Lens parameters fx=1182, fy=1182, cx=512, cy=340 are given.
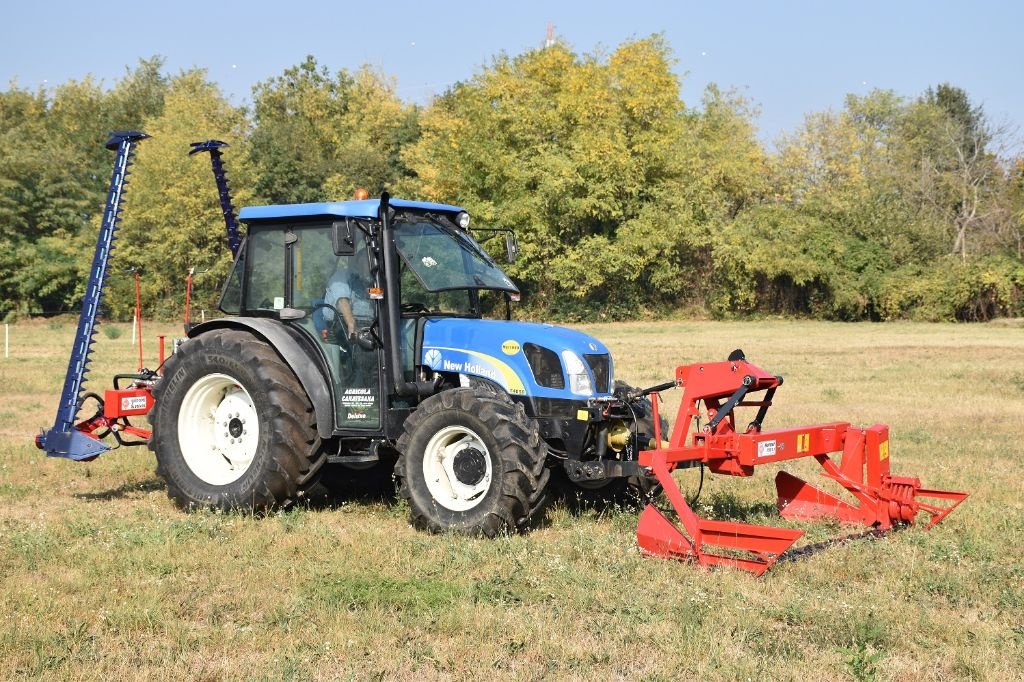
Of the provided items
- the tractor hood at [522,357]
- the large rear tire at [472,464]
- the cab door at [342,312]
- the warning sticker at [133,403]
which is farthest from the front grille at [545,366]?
the warning sticker at [133,403]

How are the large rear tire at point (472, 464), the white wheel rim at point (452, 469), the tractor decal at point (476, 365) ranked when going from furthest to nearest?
the tractor decal at point (476, 365)
the white wheel rim at point (452, 469)
the large rear tire at point (472, 464)

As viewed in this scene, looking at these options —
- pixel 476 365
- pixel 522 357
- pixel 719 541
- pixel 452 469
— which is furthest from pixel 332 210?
pixel 719 541

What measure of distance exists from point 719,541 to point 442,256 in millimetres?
3221

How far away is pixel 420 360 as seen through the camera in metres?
9.02

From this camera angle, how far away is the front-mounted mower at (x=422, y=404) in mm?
8055

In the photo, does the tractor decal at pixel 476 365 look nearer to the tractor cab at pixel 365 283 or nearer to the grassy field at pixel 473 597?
the tractor cab at pixel 365 283

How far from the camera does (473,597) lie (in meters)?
6.64

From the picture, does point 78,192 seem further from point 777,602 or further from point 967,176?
point 777,602

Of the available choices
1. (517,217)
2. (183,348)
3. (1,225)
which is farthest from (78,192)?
(183,348)

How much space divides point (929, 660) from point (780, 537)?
5.22ft

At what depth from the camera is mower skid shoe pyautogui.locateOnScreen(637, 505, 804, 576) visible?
23.3 ft

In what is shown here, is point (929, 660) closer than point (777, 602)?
Yes

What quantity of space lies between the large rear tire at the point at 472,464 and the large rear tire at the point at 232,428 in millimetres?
947

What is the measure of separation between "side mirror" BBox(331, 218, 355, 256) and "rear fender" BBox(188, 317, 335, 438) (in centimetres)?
105
